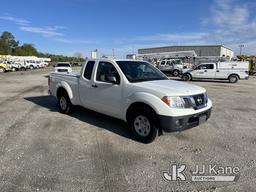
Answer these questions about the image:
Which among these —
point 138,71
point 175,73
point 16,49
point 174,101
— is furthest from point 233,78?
point 16,49

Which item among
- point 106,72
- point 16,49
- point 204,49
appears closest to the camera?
point 106,72

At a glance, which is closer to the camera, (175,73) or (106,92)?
(106,92)

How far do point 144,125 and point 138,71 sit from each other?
58.0 inches

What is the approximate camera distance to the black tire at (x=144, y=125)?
4734 millimetres

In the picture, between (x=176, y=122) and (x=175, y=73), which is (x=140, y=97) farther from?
(x=175, y=73)

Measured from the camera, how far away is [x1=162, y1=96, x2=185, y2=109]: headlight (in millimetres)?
4504

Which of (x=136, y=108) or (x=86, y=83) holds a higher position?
(x=86, y=83)

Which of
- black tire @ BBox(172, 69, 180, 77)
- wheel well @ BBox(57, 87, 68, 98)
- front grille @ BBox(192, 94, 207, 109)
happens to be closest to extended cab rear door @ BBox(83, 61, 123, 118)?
wheel well @ BBox(57, 87, 68, 98)

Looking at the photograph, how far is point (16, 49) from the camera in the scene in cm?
10519

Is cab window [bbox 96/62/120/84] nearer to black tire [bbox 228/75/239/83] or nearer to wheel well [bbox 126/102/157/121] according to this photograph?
wheel well [bbox 126/102/157/121]

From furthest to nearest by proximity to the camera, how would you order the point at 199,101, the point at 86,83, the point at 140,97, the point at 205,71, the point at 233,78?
1. the point at 205,71
2. the point at 233,78
3. the point at 86,83
4. the point at 199,101
5. the point at 140,97

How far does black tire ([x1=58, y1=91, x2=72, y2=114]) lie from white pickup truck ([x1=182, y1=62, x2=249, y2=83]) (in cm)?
1674

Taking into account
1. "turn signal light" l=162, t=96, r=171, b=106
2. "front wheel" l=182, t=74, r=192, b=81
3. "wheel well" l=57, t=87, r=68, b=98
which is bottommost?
"front wheel" l=182, t=74, r=192, b=81

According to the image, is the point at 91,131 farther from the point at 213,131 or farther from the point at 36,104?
the point at 36,104
